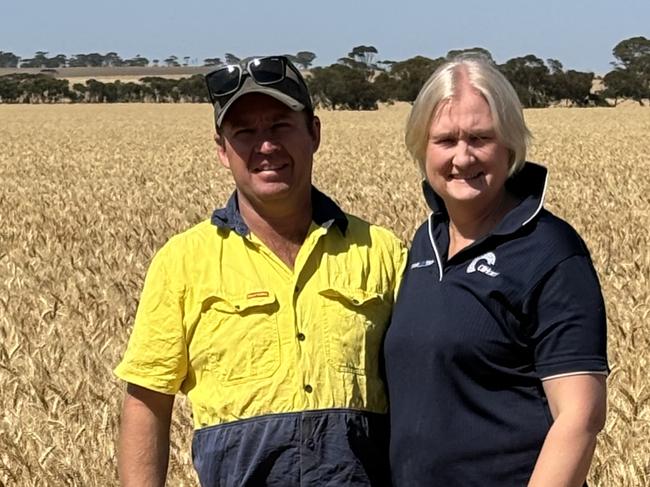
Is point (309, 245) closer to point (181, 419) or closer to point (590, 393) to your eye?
point (590, 393)

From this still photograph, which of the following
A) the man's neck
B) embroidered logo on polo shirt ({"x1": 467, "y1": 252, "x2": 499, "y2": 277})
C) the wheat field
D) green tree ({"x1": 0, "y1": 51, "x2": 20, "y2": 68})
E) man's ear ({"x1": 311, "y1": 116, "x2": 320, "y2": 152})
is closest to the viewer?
embroidered logo on polo shirt ({"x1": 467, "y1": 252, "x2": 499, "y2": 277})

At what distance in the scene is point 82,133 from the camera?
34406mm

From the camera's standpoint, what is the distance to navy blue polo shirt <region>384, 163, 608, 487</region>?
2.21m

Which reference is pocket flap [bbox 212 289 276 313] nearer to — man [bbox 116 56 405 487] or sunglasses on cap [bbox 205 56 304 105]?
man [bbox 116 56 405 487]

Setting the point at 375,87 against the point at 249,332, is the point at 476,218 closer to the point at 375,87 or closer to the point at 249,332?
the point at 249,332

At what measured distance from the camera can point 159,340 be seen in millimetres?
2471

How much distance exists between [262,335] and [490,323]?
509 millimetres

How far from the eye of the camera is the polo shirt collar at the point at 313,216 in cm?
255

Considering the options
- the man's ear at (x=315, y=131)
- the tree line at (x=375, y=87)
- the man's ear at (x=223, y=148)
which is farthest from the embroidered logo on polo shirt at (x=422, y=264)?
the tree line at (x=375, y=87)

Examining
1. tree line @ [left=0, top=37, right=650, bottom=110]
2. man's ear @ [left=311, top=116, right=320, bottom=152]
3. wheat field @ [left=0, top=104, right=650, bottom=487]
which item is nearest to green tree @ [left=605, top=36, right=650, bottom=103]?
tree line @ [left=0, top=37, right=650, bottom=110]

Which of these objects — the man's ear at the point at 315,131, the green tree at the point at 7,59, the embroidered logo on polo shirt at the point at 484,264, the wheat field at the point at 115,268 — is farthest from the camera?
the green tree at the point at 7,59

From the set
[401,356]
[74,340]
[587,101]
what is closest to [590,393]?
[401,356]

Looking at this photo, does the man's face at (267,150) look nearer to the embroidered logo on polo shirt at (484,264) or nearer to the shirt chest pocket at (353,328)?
the shirt chest pocket at (353,328)

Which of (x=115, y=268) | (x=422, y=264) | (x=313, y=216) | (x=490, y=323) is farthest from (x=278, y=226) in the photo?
(x=115, y=268)
